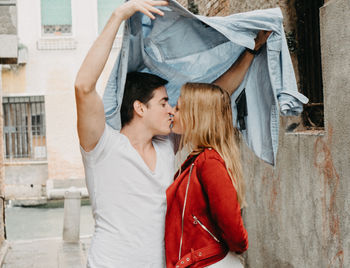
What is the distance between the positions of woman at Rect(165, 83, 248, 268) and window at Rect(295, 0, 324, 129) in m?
2.60

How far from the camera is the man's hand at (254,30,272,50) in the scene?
2.56 meters

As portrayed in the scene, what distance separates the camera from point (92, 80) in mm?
2191

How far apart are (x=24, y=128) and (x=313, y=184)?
52.0ft

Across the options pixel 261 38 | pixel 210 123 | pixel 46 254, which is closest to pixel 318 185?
pixel 261 38

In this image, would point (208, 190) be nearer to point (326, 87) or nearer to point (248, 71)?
point (248, 71)

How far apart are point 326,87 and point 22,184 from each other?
15739 millimetres

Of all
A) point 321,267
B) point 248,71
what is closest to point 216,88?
point 248,71

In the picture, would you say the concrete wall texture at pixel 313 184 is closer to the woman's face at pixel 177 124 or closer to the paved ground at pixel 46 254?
the woman's face at pixel 177 124

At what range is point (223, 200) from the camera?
7.18 feet

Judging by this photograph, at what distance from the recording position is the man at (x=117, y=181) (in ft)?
7.30

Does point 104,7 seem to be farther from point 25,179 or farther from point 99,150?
point 99,150

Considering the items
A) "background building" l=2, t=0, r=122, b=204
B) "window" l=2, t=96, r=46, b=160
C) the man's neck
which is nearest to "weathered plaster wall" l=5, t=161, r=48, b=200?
"background building" l=2, t=0, r=122, b=204

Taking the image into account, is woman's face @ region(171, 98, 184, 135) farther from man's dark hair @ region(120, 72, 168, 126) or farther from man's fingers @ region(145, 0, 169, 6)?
man's fingers @ region(145, 0, 169, 6)

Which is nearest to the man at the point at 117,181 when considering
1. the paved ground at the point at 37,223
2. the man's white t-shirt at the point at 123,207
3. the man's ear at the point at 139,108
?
the man's white t-shirt at the point at 123,207
